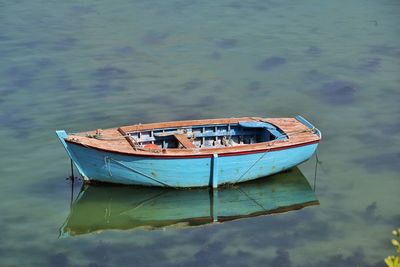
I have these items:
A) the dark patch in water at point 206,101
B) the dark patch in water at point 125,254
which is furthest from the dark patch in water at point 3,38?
the dark patch in water at point 125,254

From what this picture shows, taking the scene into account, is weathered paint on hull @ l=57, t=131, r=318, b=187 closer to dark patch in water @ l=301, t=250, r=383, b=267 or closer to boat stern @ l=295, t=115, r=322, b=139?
boat stern @ l=295, t=115, r=322, b=139

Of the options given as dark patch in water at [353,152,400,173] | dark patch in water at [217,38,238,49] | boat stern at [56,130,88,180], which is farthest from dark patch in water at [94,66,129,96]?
dark patch in water at [353,152,400,173]

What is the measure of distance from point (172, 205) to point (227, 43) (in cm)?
1736

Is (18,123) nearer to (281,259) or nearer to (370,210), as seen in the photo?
(281,259)

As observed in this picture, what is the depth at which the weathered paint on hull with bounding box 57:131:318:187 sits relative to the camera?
2362cm

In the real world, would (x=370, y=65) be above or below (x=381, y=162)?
above

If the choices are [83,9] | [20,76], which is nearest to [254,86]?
[20,76]

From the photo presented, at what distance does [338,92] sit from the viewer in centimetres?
3384

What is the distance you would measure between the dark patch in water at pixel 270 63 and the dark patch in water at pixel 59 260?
Answer: 17984 mm

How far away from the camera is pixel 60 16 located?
44219 mm

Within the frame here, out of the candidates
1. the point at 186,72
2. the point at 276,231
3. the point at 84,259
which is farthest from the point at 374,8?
the point at 84,259

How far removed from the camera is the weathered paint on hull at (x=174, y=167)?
23.6 meters

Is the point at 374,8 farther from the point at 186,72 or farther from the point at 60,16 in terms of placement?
the point at 60,16

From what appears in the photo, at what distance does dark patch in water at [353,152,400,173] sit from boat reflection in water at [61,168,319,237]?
3045mm
